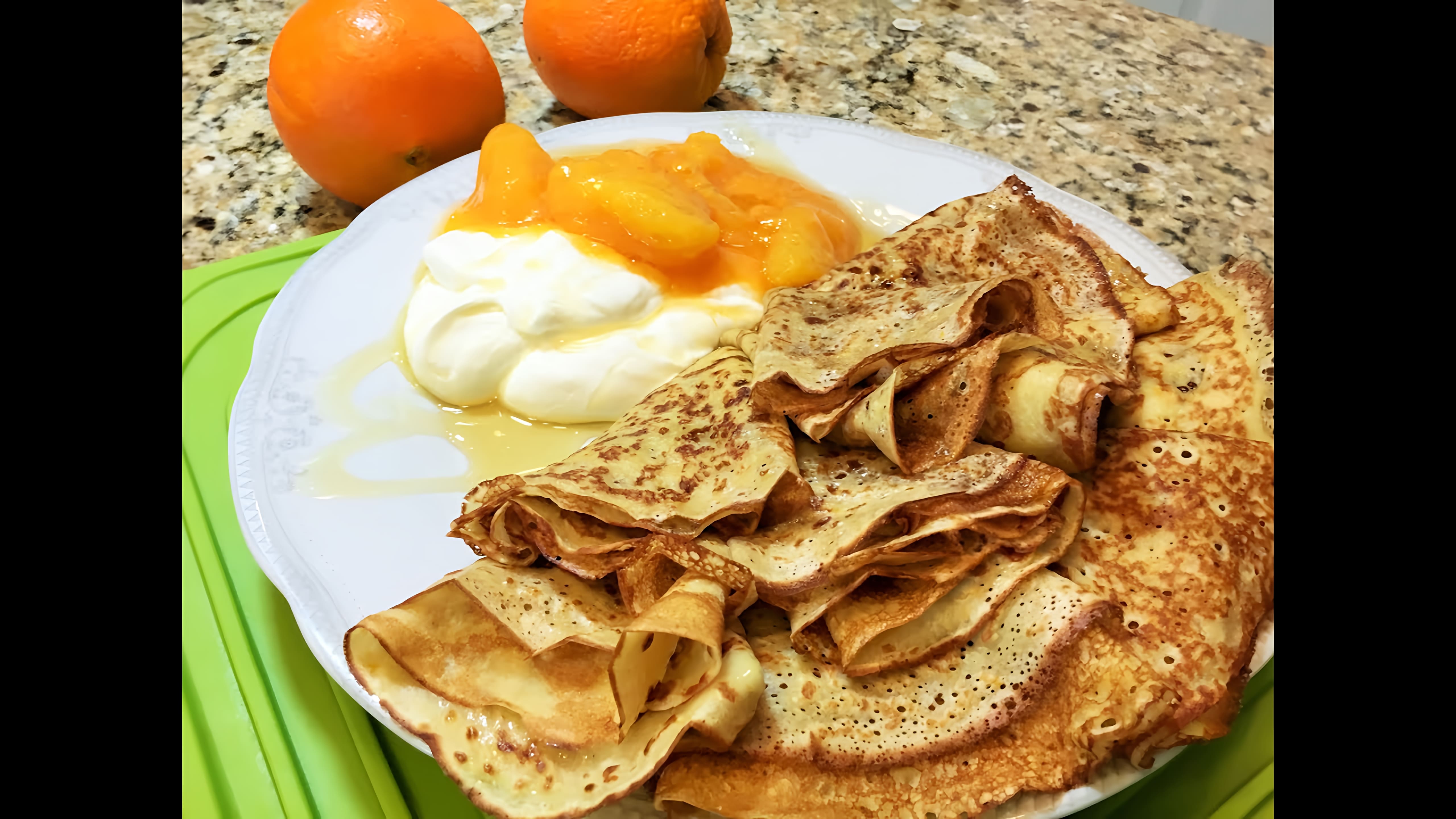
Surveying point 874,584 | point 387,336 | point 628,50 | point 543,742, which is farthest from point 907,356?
point 628,50

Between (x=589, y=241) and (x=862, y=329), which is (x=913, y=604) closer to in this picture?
(x=862, y=329)

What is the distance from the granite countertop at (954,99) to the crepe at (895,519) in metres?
1.07

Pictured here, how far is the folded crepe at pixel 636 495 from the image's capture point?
1.13m

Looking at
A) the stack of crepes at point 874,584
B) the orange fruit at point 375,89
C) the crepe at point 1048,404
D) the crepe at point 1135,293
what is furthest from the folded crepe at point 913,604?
the orange fruit at point 375,89

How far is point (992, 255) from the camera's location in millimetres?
1541

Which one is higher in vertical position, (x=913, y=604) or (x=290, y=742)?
(x=913, y=604)

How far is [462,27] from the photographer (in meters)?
1.83

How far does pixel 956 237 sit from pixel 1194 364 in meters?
0.44

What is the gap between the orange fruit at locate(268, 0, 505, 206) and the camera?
66.3 inches

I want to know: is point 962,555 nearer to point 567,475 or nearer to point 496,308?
point 567,475

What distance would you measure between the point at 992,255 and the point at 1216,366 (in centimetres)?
41

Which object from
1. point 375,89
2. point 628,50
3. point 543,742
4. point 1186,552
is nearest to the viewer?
point 543,742

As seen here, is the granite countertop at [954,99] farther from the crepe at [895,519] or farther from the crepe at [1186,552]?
the crepe at [895,519]

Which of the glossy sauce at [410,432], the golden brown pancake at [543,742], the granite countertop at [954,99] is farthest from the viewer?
the granite countertop at [954,99]
